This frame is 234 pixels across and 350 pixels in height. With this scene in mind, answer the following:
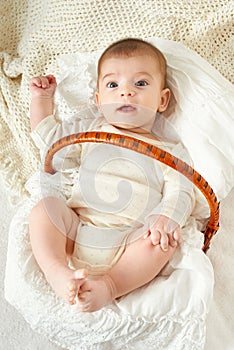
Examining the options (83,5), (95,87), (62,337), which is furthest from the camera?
(83,5)

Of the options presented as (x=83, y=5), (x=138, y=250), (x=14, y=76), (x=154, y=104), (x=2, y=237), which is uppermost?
(x=83, y=5)

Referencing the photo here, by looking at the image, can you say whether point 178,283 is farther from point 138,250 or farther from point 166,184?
point 166,184

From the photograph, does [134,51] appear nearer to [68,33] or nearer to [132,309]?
[68,33]

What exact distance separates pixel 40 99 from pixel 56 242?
403 millimetres

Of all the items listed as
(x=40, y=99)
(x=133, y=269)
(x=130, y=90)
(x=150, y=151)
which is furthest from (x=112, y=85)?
(x=133, y=269)

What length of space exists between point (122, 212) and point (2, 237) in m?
0.40

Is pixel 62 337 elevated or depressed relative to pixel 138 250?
depressed

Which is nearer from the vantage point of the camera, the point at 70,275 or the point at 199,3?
the point at 70,275

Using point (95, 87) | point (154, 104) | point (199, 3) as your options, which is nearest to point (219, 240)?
point (154, 104)

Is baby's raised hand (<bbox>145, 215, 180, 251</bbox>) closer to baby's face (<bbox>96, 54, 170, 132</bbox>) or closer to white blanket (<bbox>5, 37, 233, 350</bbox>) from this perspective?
white blanket (<bbox>5, 37, 233, 350</bbox>)

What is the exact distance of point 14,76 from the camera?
5.21 feet

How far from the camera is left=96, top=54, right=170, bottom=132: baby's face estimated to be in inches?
50.3

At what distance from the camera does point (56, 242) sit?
3.88ft

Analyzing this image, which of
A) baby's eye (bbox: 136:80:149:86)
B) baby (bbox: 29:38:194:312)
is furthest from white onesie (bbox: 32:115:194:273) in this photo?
baby's eye (bbox: 136:80:149:86)
